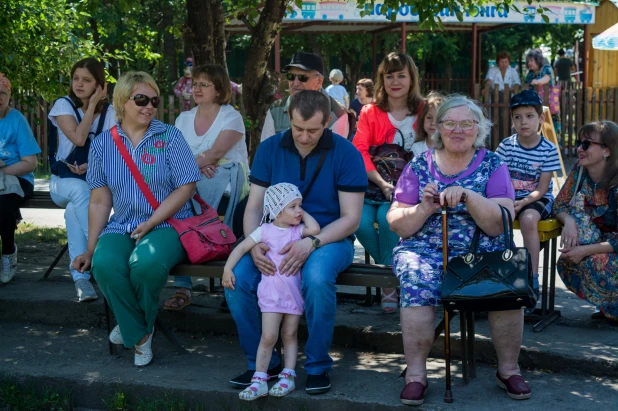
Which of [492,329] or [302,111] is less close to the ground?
[302,111]

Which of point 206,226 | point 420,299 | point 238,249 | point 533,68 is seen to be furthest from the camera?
point 533,68

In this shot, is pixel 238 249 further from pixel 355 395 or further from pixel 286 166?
pixel 355 395

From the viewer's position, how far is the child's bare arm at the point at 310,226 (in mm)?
4625

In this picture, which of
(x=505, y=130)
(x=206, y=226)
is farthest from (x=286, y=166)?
(x=505, y=130)

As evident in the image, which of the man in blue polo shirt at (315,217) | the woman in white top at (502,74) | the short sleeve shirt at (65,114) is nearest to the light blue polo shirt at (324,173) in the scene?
the man in blue polo shirt at (315,217)

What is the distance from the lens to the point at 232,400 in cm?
449

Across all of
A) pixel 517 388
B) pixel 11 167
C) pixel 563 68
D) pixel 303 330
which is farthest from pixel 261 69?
pixel 563 68

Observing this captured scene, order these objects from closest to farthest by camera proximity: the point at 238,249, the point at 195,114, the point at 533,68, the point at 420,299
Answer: the point at 420,299 < the point at 238,249 < the point at 195,114 < the point at 533,68

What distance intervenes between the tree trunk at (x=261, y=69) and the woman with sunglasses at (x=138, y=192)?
213 centimetres

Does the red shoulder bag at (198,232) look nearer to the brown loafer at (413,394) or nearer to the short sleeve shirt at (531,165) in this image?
the brown loafer at (413,394)

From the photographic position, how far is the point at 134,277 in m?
4.88

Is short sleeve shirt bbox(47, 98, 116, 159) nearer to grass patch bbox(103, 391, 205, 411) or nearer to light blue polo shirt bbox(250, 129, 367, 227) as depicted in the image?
light blue polo shirt bbox(250, 129, 367, 227)

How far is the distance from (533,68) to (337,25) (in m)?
5.38

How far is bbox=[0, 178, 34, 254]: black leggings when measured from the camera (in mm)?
6488
